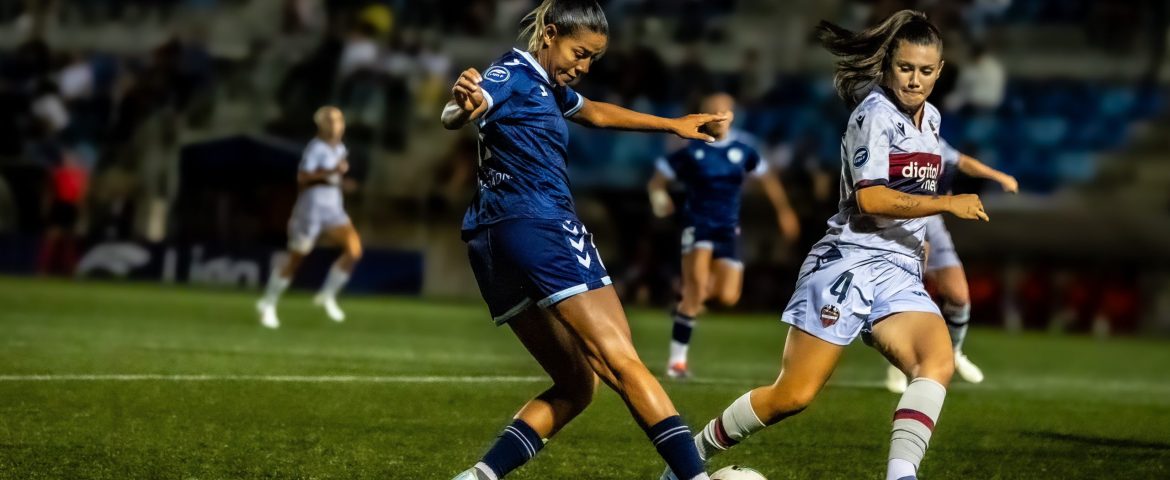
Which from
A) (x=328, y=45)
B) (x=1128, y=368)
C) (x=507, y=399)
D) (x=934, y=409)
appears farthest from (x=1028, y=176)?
(x=934, y=409)

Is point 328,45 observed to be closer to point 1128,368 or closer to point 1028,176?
point 1028,176

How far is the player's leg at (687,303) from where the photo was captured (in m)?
11.7

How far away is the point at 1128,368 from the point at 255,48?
15025 millimetres

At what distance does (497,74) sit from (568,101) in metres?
0.39

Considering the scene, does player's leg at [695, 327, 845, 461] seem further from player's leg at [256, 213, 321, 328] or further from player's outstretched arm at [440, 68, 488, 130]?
player's leg at [256, 213, 321, 328]

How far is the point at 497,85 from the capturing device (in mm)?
5512

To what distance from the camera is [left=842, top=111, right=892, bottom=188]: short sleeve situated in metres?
5.89

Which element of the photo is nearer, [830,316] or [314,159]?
[830,316]

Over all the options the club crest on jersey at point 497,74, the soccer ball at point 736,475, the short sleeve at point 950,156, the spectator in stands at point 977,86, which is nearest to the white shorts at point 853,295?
the soccer ball at point 736,475

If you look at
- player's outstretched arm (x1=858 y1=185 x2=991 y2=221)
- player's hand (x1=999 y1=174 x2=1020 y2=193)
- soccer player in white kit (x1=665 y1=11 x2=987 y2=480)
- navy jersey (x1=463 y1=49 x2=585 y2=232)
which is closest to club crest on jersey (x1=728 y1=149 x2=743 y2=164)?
player's hand (x1=999 y1=174 x2=1020 y2=193)

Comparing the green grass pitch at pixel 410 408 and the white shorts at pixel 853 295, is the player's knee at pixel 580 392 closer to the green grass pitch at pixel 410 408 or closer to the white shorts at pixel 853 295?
the white shorts at pixel 853 295

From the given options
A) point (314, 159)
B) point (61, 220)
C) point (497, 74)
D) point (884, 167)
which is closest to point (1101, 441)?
point (884, 167)

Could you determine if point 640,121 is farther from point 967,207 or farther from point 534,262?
point 967,207

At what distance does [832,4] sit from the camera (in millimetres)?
23875
